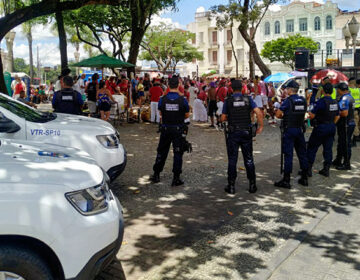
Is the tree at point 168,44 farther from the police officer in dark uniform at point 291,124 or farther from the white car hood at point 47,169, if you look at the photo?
the white car hood at point 47,169

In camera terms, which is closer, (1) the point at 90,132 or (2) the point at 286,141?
(1) the point at 90,132

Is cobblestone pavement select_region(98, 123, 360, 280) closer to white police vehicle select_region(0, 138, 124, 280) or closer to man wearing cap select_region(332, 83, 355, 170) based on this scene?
man wearing cap select_region(332, 83, 355, 170)

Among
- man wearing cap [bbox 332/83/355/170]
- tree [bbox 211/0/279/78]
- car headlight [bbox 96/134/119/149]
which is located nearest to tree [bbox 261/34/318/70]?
tree [bbox 211/0/279/78]

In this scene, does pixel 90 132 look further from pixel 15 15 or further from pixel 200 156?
pixel 15 15

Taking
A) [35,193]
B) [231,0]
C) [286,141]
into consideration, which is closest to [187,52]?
[231,0]

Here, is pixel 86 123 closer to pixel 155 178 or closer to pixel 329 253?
pixel 155 178

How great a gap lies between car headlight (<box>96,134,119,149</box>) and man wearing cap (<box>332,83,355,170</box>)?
15.3ft

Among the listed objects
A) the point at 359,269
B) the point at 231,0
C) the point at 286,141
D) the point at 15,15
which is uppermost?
the point at 231,0

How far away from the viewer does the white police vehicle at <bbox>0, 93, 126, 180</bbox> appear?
5430 millimetres

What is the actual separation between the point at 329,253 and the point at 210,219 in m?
1.56

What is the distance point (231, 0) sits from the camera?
68.7 feet

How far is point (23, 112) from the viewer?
19.0ft

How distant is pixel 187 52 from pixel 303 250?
54.0 m

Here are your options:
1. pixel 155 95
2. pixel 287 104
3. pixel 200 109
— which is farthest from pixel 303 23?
pixel 287 104
